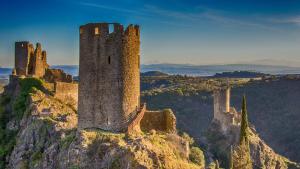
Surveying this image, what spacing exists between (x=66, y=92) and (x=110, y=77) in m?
18.2

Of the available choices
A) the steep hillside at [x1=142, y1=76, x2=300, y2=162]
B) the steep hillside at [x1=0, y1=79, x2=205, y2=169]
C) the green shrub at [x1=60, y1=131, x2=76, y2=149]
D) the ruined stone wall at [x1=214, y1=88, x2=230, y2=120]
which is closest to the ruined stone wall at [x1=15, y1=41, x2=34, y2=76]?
the steep hillside at [x1=0, y1=79, x2=205, y2=169]

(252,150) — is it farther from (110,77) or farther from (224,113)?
(110,77)

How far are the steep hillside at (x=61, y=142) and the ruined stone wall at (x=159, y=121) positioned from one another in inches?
68.7

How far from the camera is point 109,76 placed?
2378 cm

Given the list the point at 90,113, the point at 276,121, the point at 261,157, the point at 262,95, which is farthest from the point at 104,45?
the point at 262,95

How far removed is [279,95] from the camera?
130500 mm

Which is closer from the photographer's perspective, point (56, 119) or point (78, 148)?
point (78, 148)

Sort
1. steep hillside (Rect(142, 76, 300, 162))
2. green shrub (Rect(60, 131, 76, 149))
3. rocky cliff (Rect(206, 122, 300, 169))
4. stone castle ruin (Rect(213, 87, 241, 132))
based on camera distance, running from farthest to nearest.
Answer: steep hillside (Rect(142, 76, 300, 162)) < stone castle ruin (Rect(213, 87, 241, 132)) < rocky cliff (Rect(206, 122, 300, 169)) < green shrub (Rect(60, 131, 76, 149))

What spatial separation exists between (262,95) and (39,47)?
92.1 metres

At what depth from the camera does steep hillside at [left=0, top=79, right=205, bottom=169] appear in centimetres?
2150

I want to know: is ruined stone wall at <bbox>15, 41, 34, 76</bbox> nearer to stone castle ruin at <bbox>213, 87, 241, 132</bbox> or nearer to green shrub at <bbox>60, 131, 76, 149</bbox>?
green shrub at <bbox>60, 131, 76, 149</bbox>

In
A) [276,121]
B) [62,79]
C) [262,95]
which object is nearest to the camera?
[62,79]

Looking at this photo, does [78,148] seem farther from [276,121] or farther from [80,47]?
[276,121]

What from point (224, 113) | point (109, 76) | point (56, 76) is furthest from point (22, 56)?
point (224, 113)
